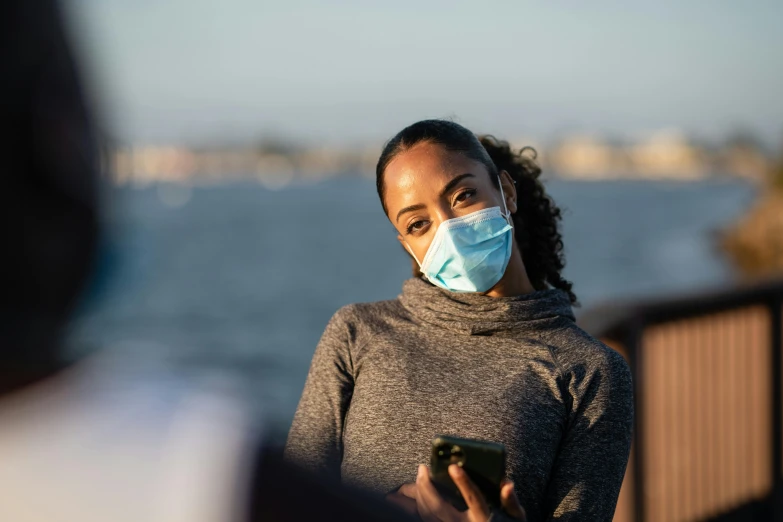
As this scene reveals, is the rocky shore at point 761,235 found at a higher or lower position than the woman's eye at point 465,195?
lower

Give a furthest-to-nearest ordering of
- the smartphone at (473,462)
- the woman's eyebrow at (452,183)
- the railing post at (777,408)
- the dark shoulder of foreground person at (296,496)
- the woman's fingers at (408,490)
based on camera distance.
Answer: the railing post at (777,408)
the woman's eyebrow at (452,183)
the woman's fingers at (408,490)
the smartphone at (473,462)
the dark shoulder of foreground person at (296,496)

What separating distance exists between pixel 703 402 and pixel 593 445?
2.58 m

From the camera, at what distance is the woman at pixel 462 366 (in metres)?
2.10

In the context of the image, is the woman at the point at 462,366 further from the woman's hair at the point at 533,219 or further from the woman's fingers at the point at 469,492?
the woman's fingers at the point at 469,492

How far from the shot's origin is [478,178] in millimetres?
2434

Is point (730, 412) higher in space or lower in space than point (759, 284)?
lower

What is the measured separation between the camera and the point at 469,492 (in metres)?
1.72

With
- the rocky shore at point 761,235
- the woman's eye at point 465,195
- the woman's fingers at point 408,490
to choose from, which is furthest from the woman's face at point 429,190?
the rocky shore at point 761,235

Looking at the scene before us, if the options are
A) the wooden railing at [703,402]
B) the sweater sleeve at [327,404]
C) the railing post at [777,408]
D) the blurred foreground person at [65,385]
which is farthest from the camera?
the railing post at [777,408]

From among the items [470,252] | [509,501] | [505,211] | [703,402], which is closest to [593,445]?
[509,501]

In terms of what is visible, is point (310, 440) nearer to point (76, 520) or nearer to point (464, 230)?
point (464, 230)

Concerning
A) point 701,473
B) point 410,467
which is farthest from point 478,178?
point 701,473

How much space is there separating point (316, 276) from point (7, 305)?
42.2m

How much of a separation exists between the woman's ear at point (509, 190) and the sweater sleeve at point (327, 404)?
0.59 meters
